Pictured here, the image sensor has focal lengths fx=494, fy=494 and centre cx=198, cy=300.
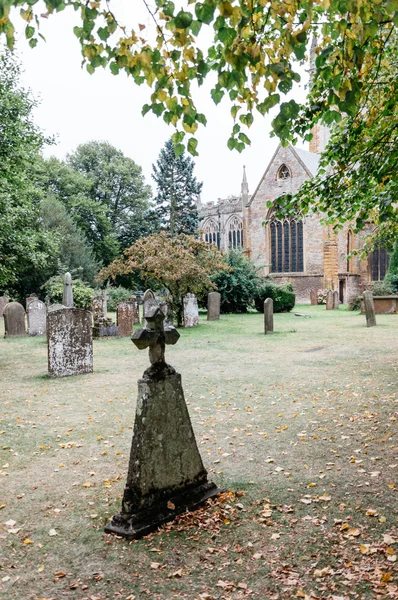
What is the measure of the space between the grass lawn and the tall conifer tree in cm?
3693

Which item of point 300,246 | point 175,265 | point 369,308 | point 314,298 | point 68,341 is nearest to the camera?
point 68,341

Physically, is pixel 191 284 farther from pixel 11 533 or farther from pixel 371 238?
pixel 11 533

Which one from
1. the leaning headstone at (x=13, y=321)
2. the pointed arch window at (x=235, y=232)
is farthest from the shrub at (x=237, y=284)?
the pointed arch window at (x=235, y=232)

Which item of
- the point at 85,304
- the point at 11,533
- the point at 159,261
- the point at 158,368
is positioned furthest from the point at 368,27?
the point at 85,304

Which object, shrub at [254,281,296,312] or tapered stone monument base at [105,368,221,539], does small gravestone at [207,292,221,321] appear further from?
tapered stone monument base at [105,368,221,539]

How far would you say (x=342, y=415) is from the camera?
6531 mm

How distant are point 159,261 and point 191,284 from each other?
5.85ft

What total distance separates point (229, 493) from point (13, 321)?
15042 millimetres

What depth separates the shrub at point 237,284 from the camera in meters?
27.0

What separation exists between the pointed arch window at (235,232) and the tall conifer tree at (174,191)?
1016cm

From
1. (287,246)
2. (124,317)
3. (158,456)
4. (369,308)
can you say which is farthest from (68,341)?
(287,246)

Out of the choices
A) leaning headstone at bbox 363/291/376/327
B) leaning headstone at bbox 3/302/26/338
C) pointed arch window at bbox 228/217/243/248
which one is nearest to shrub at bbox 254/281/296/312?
leaning headstone at bbox 363/291/376/327

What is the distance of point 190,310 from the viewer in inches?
783

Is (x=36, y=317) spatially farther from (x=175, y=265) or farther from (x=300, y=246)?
(x=300, y=246)
